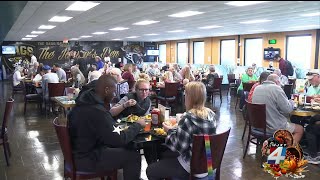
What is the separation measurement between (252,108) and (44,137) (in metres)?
3.43

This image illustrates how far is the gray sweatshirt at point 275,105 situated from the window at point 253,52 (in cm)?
797

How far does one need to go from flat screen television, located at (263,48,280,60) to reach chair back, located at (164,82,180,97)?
17.6ft

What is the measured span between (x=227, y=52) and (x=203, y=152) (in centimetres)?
1137

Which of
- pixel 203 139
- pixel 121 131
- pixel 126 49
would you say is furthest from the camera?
pixel 126 49

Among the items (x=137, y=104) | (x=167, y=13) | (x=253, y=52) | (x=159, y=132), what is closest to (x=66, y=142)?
(x=159, y=132)

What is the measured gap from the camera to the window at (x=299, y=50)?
9961 millimetres

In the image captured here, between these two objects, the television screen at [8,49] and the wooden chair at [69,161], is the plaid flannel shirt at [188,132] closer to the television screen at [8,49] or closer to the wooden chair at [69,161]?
the wooden chair at [69,161]

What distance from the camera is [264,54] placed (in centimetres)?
1109

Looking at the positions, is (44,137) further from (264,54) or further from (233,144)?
(264,54)

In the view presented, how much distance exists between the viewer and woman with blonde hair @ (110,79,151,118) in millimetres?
3473

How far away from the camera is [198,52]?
15086mm

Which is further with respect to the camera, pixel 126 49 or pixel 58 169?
pixel 126 49

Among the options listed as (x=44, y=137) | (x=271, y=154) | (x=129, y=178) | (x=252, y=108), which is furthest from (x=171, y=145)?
(x=44, y=137)

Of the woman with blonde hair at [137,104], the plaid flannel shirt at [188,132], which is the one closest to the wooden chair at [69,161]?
the plaid flannel shirt at [188,132]
